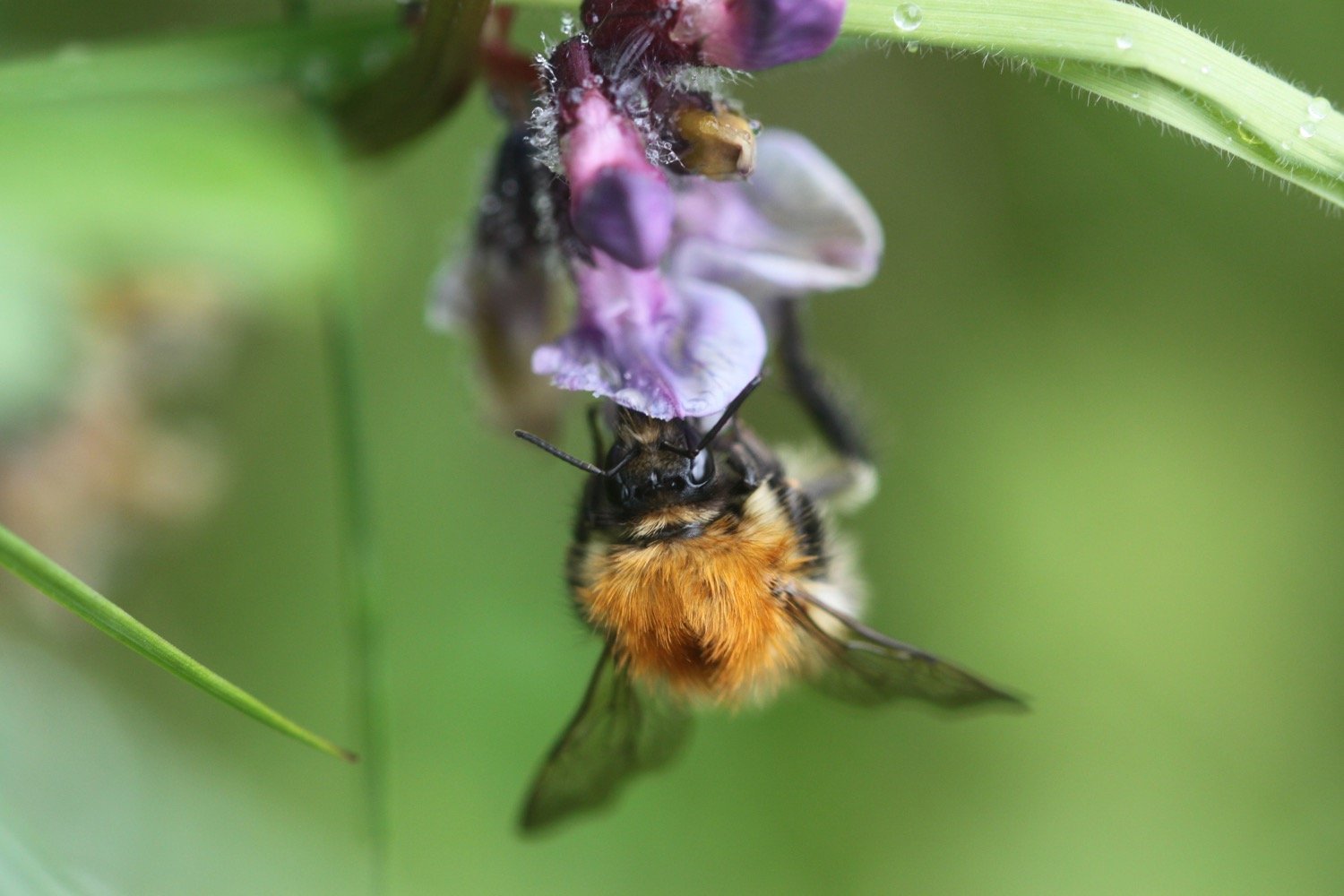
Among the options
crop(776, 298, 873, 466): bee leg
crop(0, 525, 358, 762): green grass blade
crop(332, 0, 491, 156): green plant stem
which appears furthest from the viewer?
crop(776, 298, 873, 466): bee leg

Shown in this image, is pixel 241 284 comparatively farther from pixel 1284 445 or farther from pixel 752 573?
pixel 1284 445

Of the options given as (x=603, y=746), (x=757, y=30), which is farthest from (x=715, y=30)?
(x=603, y=746)

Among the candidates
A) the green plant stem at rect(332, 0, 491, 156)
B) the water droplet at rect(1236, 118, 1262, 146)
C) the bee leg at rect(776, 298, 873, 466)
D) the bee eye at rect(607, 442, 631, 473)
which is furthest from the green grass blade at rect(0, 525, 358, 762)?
the water droplet at rect(1236, 118, 1262, 146)

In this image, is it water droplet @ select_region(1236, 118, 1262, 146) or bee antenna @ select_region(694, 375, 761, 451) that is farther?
bee antenna @ select_region(694, 375, 761, 451)

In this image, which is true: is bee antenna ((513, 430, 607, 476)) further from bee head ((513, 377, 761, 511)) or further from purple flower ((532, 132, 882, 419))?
purple flower ((532, 132, 882, 419))

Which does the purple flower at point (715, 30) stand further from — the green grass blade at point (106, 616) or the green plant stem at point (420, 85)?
the green grass blade at point (106, 616)

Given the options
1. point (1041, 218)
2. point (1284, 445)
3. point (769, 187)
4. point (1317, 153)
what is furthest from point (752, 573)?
point (1284, 445)

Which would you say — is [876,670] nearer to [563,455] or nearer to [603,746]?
[603,746]
